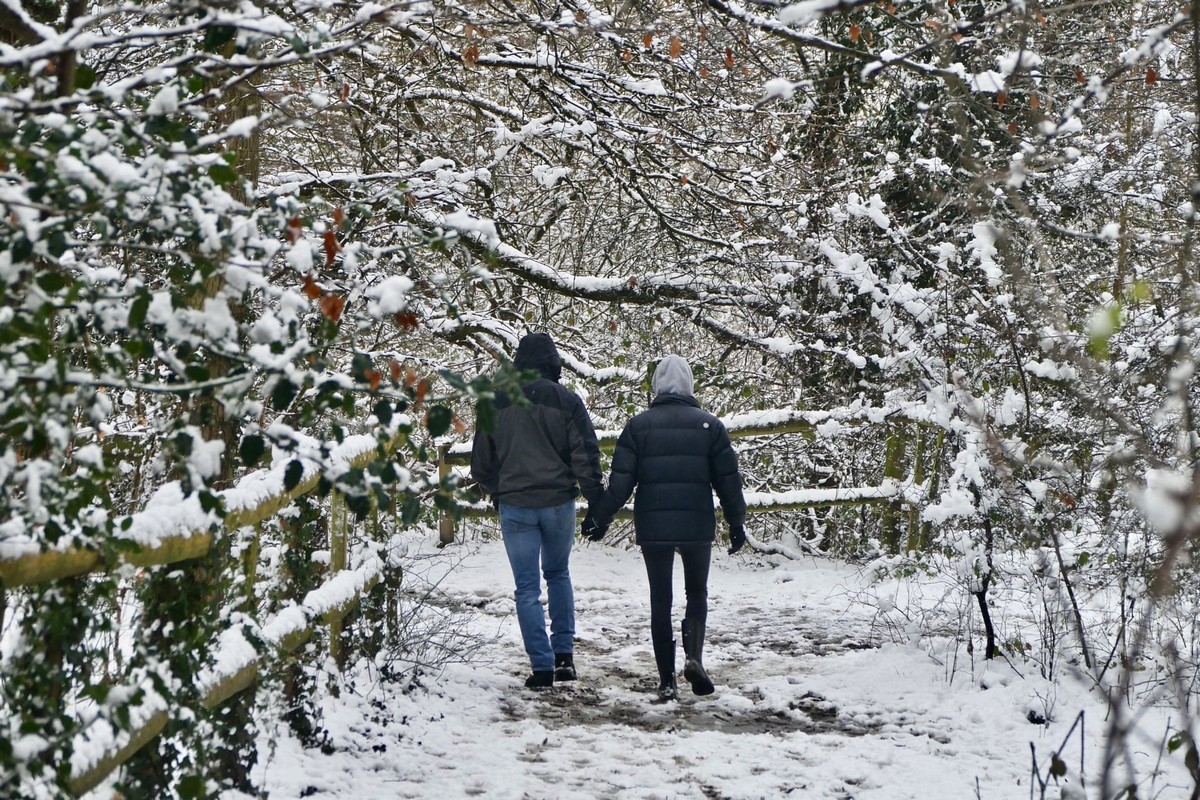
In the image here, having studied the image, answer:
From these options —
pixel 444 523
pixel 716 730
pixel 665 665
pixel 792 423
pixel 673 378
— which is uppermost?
pixel 673 378

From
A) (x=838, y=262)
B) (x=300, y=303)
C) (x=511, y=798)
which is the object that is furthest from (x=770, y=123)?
(x=300, y=303)

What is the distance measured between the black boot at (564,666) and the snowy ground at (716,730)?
0.34 ft

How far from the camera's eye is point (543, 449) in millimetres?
6125

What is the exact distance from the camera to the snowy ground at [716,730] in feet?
14.0

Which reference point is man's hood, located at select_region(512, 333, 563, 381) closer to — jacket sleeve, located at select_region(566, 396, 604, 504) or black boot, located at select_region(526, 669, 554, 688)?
jacket sleeve, located at select_region(566, 396, 604, 504)

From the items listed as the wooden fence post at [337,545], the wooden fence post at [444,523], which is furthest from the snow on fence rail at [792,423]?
the wooden fence post at [337,545]

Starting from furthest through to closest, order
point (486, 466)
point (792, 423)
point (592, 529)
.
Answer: point (792, 423)
point (486, 466)
point (592, 529)

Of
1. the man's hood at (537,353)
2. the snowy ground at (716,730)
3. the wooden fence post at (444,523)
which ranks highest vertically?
the man's hood at (537,353)

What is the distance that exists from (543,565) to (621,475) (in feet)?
2.49

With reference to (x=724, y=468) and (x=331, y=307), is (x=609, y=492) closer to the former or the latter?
(x=724, y=468)

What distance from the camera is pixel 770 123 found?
33.3 feet

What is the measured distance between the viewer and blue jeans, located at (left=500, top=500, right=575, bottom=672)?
19.9 ft

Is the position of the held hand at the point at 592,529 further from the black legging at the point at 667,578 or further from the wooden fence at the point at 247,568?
the wooden fence at the point at 247,568

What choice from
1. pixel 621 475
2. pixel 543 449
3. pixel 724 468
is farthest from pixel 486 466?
pixel 724 468
